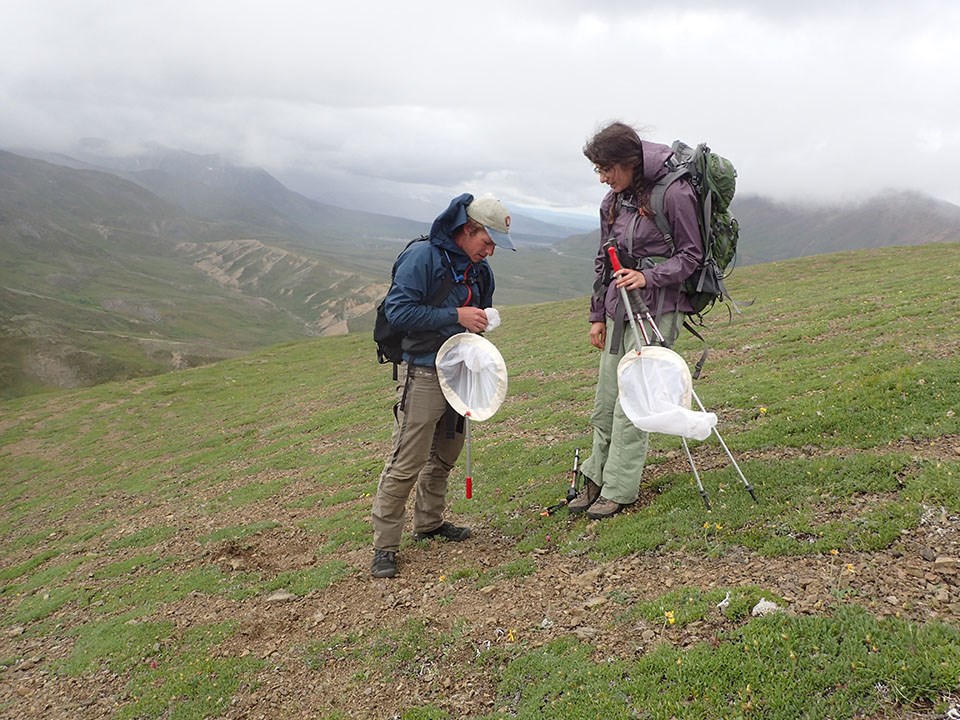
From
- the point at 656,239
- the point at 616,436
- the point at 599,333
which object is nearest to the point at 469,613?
the point at 616,436

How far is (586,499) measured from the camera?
9062mm

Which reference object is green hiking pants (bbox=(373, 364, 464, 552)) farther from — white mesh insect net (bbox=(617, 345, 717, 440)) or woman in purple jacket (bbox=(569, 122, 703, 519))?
white mesh insect net (bbox=(617, 345, 717, 440))

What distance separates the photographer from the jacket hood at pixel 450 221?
7607 millimetres

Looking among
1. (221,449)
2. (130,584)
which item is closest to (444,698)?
(130,584)

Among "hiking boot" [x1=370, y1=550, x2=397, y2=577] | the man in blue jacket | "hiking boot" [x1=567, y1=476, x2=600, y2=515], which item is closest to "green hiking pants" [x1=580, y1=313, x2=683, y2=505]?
"hiking boot" [x1=567, y1=476, x2=600, y2=515]

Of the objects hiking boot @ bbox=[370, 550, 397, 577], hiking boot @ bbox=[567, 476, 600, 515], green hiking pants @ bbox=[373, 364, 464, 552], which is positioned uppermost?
green hiking pants @ bbox=[373, 364, 464, 552]

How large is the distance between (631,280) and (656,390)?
52.9 inches

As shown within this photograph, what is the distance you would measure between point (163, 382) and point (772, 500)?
58142mm

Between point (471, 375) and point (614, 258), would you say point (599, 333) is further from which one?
point (471, 375)

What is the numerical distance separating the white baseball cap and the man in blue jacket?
13 millimetres

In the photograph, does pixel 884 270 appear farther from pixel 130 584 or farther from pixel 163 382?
pixel 163 382

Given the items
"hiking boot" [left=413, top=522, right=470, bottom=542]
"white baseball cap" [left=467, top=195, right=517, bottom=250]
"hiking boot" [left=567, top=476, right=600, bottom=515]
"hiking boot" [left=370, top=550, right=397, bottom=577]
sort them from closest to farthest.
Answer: "white baseball cap" [left=467, top=195, right=517, bottom=250] < "hiking boot" [left=370, top=550, right=397, bottom=577] < "hiking boot" [left=567, top=476, right=600, bottom=515] < "hiking boot" [left=413, top=522, right=470, bottom=542]

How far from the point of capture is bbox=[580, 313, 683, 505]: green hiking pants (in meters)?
7.64

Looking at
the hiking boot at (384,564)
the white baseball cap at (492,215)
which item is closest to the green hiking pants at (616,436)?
the white baseball cap at (492,215)
